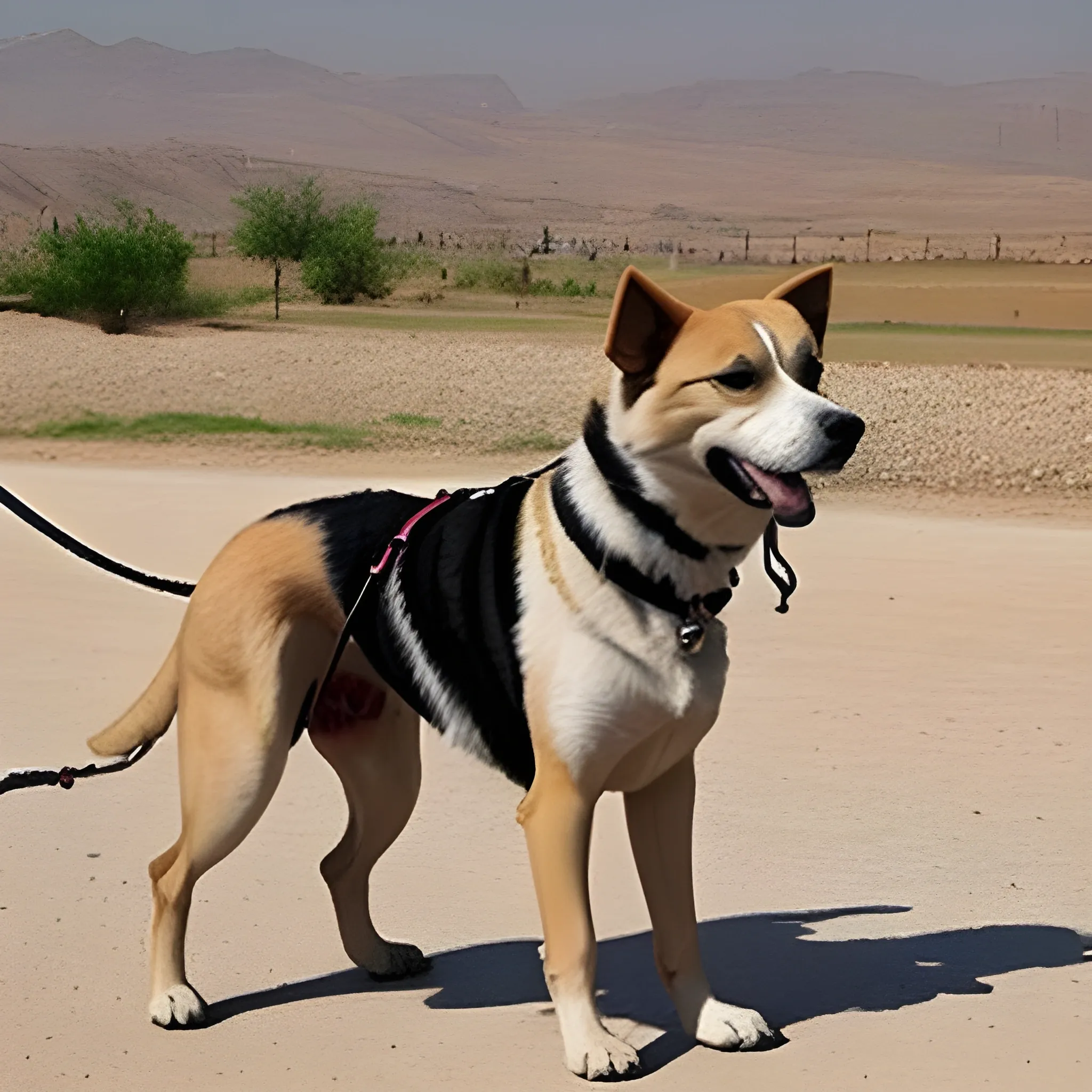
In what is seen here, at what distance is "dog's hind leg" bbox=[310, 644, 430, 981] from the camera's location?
4883 millimetres

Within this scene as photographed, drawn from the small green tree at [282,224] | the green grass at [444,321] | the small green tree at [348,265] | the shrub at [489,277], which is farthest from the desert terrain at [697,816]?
the shrub at [489,277]

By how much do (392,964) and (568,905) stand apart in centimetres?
Answer: 125

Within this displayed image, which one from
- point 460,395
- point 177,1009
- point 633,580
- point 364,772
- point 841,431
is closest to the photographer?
point 841,431

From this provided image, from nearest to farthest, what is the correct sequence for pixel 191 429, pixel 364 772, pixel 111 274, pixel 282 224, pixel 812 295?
pixel 812 295, pixel 364 772, pixel 191 429, pixel 111 274, pixel 282 224

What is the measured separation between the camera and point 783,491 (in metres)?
3.82

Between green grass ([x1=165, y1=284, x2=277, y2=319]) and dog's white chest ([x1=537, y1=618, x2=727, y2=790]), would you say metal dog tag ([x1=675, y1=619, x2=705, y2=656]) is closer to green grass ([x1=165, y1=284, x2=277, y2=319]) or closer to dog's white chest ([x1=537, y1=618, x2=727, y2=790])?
dog's white chest ([x1=537, y1=618, x2=727, y2=790])

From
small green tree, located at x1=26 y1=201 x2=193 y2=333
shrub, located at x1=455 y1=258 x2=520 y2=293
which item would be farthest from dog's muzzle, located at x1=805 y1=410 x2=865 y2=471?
shrub, located at x1=455 y1=258 x2=520 y2=293

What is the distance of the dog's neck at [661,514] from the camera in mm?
4008

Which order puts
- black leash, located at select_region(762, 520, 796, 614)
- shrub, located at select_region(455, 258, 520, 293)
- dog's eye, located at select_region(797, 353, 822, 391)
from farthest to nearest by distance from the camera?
shrub, located at select_region(455, 258, 520, 293), black leash, located at select_region(762, 520, 796, 614), dog's eye, located at select_region(797, 353, 822, 391)

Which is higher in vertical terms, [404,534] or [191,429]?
[404,534]

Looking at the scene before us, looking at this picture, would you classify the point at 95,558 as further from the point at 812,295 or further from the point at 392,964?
the point at 812,295

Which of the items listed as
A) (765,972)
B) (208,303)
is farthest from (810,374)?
(208,303)

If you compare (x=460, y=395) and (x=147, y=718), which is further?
(x=460, y=395)

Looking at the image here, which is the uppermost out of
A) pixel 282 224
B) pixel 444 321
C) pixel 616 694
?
pixel 282 224
